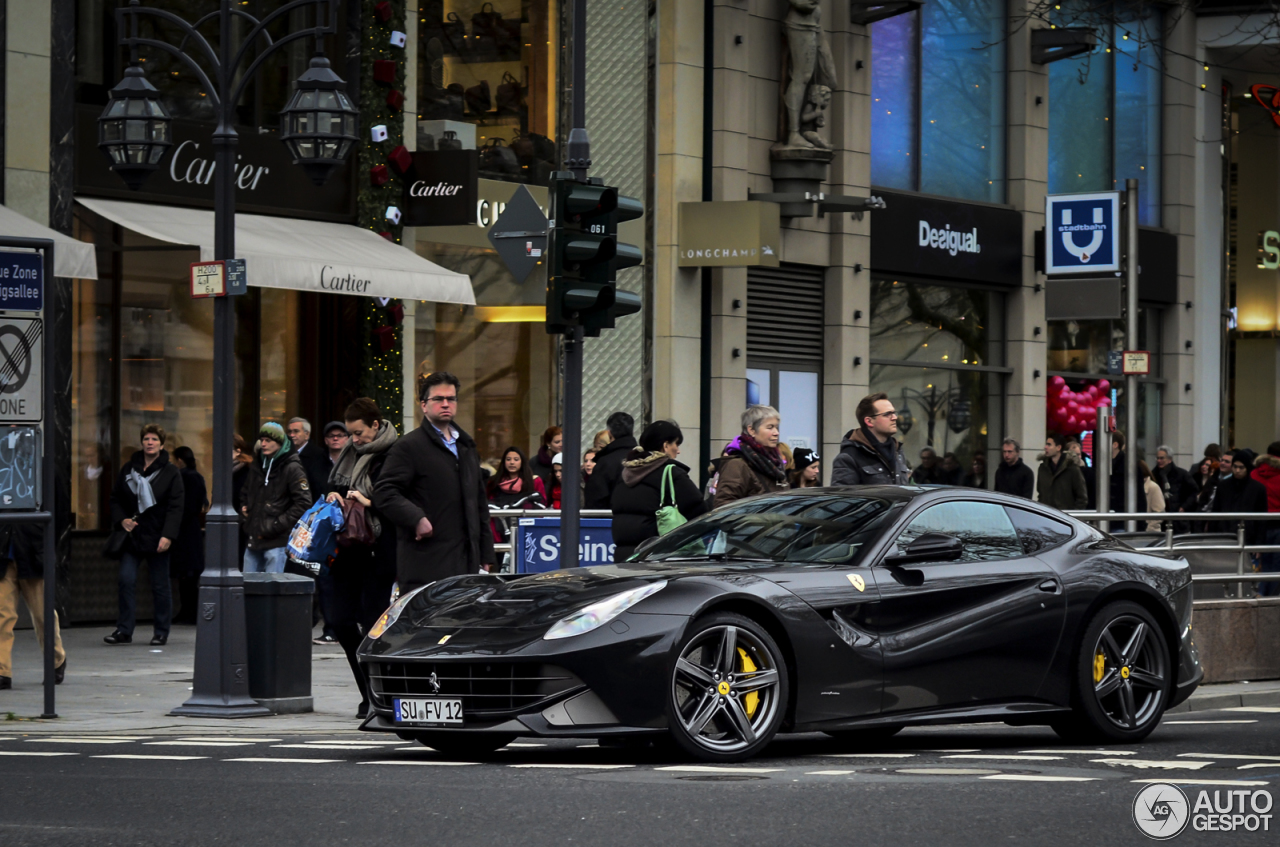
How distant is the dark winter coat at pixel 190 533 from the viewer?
18250 millimetres

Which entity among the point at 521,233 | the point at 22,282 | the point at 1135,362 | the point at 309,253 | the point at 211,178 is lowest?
the point at 1135,362

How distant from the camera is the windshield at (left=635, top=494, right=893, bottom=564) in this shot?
9688mm

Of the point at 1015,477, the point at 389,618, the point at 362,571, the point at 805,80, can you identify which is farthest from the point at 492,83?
the point at 389,618

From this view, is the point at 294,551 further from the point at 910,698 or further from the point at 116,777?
the point at 910,698

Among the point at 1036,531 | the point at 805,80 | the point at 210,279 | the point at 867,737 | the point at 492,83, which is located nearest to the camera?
the point at 1036,531

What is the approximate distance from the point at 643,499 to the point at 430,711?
12.7 feet

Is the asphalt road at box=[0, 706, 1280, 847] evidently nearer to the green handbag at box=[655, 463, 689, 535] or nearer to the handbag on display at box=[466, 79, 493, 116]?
the green handbag at box=[655, 463, 689, 535]

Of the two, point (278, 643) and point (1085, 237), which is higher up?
point (1085, 237)

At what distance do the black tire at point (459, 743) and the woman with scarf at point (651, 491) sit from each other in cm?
313

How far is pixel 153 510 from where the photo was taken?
57.0 ft

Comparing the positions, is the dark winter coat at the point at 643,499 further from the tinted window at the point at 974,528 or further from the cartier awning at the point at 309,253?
the cartier awning at the point at 309,253

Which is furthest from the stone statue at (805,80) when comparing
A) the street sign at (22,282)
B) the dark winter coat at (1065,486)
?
the street sign at (22,282)

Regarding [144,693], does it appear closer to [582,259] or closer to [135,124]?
[135,124]

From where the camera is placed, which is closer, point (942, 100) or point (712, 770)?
point (712, 770)
